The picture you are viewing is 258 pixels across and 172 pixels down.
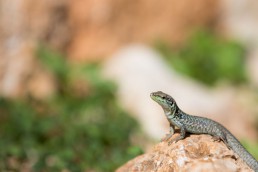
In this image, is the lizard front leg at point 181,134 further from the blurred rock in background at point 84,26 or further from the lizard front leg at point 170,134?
the blurred rock in background at point 84,26

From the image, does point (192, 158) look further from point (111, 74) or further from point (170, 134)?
point (111, 74)

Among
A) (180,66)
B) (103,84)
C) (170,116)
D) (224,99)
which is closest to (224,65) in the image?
(180,66)

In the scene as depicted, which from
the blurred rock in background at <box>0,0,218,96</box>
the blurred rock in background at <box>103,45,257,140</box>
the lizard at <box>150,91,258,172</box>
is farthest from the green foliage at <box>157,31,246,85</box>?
the lizard at <box>150,91,258,172</box>

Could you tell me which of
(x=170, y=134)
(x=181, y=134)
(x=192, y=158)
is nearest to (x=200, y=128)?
(x=181, y=134)

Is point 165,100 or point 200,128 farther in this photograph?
point 165,100

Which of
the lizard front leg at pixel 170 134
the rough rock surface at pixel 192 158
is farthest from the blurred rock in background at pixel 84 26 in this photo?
the rough rock surface at pixel 192 158

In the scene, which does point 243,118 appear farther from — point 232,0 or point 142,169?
point 142,169
